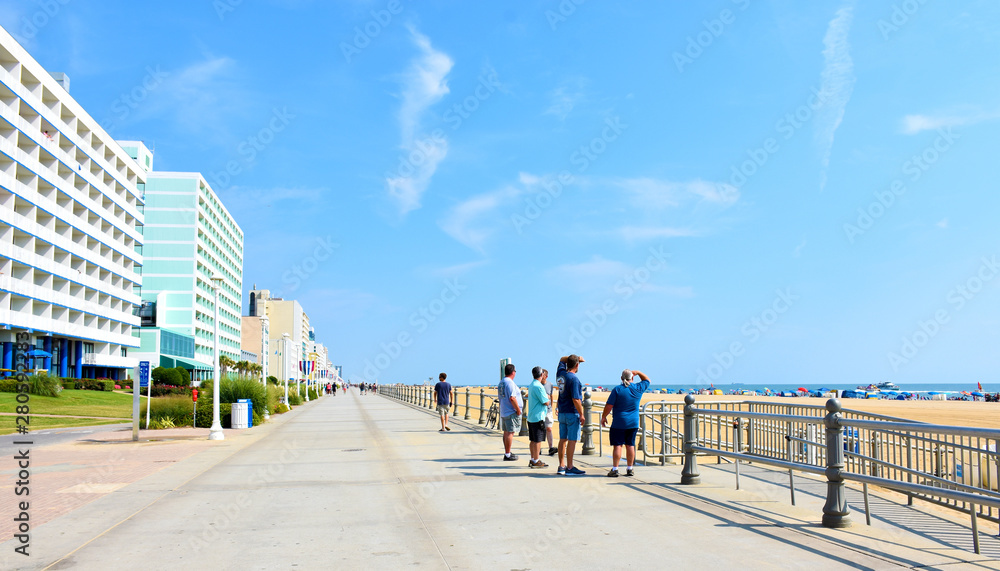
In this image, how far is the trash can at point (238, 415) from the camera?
26.2m

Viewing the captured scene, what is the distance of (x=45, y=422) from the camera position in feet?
96.1

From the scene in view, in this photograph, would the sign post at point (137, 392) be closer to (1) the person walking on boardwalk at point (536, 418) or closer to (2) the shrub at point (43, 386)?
(1) the person walking on boardwalk at point (536, 418)

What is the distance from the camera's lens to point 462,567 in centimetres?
602

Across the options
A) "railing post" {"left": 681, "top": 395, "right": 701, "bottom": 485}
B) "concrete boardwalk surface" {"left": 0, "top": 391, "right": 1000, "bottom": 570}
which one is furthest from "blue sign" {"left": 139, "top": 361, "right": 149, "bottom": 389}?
"railing post" {"left": 681, "top": 395, "right": 701, "bottom": 485}

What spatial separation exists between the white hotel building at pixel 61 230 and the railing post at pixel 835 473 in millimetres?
53715

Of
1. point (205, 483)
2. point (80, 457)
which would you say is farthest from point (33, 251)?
point (205, 483)

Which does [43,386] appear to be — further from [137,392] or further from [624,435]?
[624,435]

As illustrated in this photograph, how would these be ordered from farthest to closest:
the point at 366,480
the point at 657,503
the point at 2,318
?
the point at 2,318, the point at 366,480, the point at 657,503

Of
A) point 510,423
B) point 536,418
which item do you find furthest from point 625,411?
point 510,423

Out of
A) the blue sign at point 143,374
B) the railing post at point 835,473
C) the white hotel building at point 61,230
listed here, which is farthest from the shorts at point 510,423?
the white hotel building at point 61,230

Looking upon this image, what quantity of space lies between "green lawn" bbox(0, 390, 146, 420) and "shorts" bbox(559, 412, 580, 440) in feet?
81.2

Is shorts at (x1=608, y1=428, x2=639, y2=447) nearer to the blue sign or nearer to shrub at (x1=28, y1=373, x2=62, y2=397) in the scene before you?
the blue sign

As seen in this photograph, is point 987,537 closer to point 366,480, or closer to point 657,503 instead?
point 657,503

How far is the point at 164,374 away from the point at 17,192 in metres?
20.6
